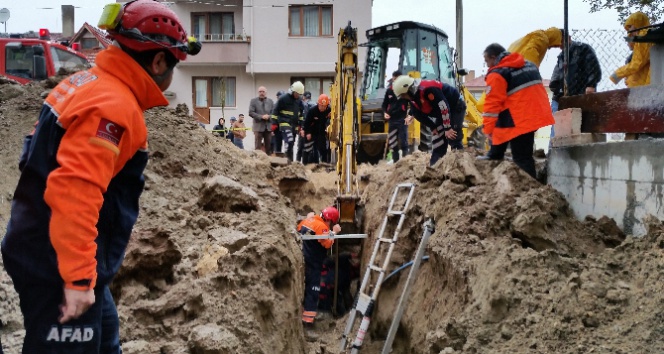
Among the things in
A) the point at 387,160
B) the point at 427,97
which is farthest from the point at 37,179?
the point at 387,160

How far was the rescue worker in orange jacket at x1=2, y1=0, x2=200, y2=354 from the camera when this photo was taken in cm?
213

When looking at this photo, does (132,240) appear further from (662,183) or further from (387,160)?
(387,160)

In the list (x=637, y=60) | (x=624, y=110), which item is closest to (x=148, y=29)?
(x=624, y=110)

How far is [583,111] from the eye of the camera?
5922 millimetres

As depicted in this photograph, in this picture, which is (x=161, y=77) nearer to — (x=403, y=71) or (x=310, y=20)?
(x=403, y=71)

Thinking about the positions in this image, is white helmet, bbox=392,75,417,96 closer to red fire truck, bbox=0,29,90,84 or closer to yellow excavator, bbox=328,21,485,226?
yellow excavator, bbox=328,21,485,226

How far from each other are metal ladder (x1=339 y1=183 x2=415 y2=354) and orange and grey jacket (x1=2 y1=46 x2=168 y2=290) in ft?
15.3

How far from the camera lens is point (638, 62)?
20.9 ft

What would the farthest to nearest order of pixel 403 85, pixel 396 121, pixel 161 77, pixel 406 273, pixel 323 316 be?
1. pixel 396 121
2. pixel 323 316
3. pixel 403 85
4. pixel 406 273
5. pixel 161 77

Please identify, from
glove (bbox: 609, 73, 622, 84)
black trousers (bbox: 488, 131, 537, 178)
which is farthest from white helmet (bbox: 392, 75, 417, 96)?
glove (bbox: 609, 73, 622, 84)

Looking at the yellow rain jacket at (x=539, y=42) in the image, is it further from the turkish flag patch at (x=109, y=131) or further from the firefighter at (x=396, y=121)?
the turkish flag patch at (x=109, y=131)

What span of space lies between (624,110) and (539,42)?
2266 mm

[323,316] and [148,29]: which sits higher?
[148,29]

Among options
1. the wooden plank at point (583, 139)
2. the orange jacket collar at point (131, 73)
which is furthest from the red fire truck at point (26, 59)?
the orange jacket collar at point (131, 73)
